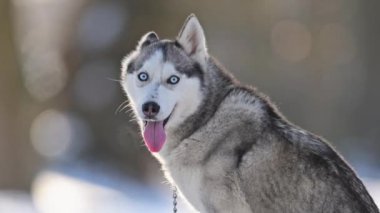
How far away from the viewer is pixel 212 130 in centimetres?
636

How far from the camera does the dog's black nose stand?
6.23 m

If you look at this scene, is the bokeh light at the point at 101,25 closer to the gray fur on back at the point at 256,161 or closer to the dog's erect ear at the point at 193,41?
the dog's erect ear at the point at 193,41

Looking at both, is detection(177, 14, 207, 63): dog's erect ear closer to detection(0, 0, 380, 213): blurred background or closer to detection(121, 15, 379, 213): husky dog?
detection(121, 15, 379, 213): husky dog

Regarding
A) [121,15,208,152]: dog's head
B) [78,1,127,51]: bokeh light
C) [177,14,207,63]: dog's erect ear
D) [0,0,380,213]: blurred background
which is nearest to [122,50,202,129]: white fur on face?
[121,15,208,152]: dog's head

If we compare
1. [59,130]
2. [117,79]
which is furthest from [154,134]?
[59,130]

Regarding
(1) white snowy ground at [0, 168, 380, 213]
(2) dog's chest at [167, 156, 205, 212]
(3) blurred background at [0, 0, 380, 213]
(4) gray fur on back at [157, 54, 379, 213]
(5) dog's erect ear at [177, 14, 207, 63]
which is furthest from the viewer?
(3) blurred background at [0, 0, 380, 213]

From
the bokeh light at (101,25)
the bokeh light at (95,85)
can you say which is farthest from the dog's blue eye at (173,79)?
the bokeh light at (101,25)

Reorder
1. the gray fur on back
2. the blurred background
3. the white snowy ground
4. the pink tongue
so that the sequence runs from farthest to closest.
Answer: the blurred background
the white snowy ground
the pink tongue
the gray fur on back

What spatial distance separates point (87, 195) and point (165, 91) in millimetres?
9026

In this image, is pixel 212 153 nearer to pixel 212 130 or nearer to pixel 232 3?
pixel 212 130

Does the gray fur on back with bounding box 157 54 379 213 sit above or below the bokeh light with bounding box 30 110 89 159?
above

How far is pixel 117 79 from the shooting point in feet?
55.3

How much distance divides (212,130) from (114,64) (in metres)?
13.1

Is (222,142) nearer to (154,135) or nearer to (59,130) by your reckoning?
(154,135)
